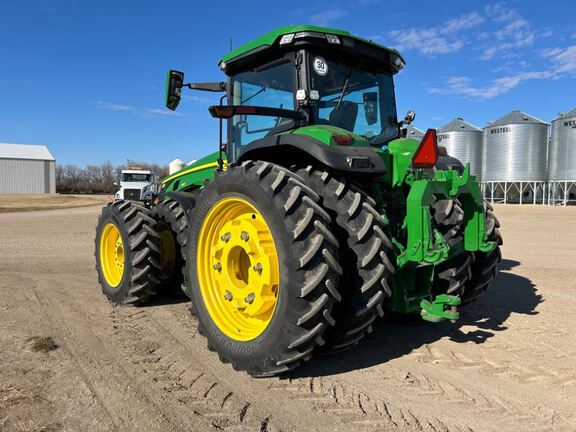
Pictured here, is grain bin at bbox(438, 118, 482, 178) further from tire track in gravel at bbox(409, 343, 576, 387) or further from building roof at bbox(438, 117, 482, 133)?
tire track in gravel at bbox(409, 343, 576, 387)

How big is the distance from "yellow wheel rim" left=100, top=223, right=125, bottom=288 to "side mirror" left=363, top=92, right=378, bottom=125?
324cm

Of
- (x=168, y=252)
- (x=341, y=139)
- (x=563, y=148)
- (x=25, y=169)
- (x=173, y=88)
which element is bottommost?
(x=168, y=252)

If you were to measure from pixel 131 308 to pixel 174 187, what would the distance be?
5.52ft

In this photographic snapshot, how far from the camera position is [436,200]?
3.62m

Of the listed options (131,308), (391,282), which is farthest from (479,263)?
(131,308)

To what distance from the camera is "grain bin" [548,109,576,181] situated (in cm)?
3067

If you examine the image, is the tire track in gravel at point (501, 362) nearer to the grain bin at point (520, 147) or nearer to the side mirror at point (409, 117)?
the side mirror at point (409, 117)

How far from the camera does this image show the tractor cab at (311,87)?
356cm

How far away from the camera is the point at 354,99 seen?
3.99m

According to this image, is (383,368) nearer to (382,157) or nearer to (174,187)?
(382,157)

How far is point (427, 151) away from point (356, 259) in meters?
0.94

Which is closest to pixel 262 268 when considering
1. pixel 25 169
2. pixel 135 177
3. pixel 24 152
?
pixel 135 177

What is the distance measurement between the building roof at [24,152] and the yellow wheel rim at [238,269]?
58232 millimetres

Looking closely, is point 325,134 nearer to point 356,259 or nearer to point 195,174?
point 356,259
